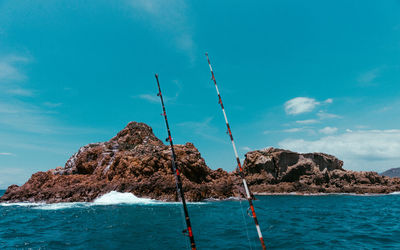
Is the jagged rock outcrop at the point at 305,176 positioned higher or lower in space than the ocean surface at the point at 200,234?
lower

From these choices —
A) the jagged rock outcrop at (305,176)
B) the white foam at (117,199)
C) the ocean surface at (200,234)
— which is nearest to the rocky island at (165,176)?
the jagged rock outcrop at (305,176)

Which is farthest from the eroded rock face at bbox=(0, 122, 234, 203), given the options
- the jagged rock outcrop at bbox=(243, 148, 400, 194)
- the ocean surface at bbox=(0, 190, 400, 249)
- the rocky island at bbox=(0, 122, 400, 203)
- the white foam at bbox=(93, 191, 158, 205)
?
the ocean surface at bbox=(0, 190, 400, 249)

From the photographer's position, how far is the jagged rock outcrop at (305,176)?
5722 cm

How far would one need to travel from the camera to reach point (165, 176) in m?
39.5

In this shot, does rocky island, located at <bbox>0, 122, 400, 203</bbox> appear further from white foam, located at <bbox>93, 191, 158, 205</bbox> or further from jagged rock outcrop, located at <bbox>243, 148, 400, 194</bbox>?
white foam, located at <bbox>93, 191, 158, 205</bbox>

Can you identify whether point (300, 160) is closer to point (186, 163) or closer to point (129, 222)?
point (186, 163)

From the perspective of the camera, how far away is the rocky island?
128ft

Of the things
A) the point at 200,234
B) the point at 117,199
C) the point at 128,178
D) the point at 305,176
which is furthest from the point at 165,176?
the point at 305,176

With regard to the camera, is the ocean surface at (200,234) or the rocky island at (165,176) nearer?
the ocean surface at (200,234)

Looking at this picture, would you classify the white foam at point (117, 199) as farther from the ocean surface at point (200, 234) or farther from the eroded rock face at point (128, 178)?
the ocean surface at point (200, 234)

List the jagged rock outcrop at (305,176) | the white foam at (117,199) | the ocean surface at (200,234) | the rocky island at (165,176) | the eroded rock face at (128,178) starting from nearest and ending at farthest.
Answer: the ocean surface at (200,234) < the white foam at (117,199) < the eroded rock face at (128,178) < the rocky island at (165,176) < the jagged rock outcrop at (305,176)

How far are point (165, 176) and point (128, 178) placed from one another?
26.2 feet

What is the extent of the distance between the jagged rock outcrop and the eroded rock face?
646 inches

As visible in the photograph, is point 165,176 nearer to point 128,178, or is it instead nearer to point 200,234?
point 128,178
